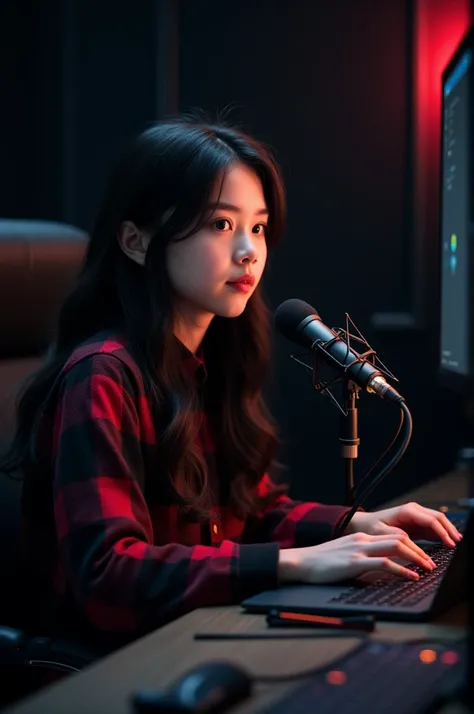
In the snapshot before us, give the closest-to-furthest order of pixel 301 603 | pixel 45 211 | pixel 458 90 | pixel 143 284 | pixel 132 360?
1. pixel 301 603
2. pixel 132 360
3. pixel 143 284
4. pixel 458 90
5. pixel 45 211

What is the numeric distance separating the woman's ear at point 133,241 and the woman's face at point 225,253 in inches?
2.1

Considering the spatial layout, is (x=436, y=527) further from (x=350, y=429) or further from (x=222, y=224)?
(x=222, y=224)

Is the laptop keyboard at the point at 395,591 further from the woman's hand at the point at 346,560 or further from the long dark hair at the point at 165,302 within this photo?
the long dark hair at the point at 165,302

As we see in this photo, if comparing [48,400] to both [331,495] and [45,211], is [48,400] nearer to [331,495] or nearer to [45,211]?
[331,495]

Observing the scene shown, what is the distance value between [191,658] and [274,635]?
0.09 m

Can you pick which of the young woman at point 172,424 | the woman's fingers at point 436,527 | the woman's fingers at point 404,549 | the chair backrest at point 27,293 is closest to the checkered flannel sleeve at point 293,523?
the young woman at point 172,424

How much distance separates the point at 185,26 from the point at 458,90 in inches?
44.7

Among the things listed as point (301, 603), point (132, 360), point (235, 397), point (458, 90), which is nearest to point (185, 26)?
point (458, 90)

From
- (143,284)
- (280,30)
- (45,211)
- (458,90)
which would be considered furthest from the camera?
(45,211)

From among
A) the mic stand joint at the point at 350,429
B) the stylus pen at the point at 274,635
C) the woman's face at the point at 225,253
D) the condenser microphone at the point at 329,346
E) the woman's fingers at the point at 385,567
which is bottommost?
the stylus pen at the point at 274,635

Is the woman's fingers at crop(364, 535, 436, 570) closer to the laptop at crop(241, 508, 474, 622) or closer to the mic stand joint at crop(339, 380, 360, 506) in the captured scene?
the laptop at crop(241, 508, 474, 622)

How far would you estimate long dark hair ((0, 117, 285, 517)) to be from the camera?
1.34 meters

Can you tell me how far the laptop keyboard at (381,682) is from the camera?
74cm

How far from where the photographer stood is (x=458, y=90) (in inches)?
65.8
